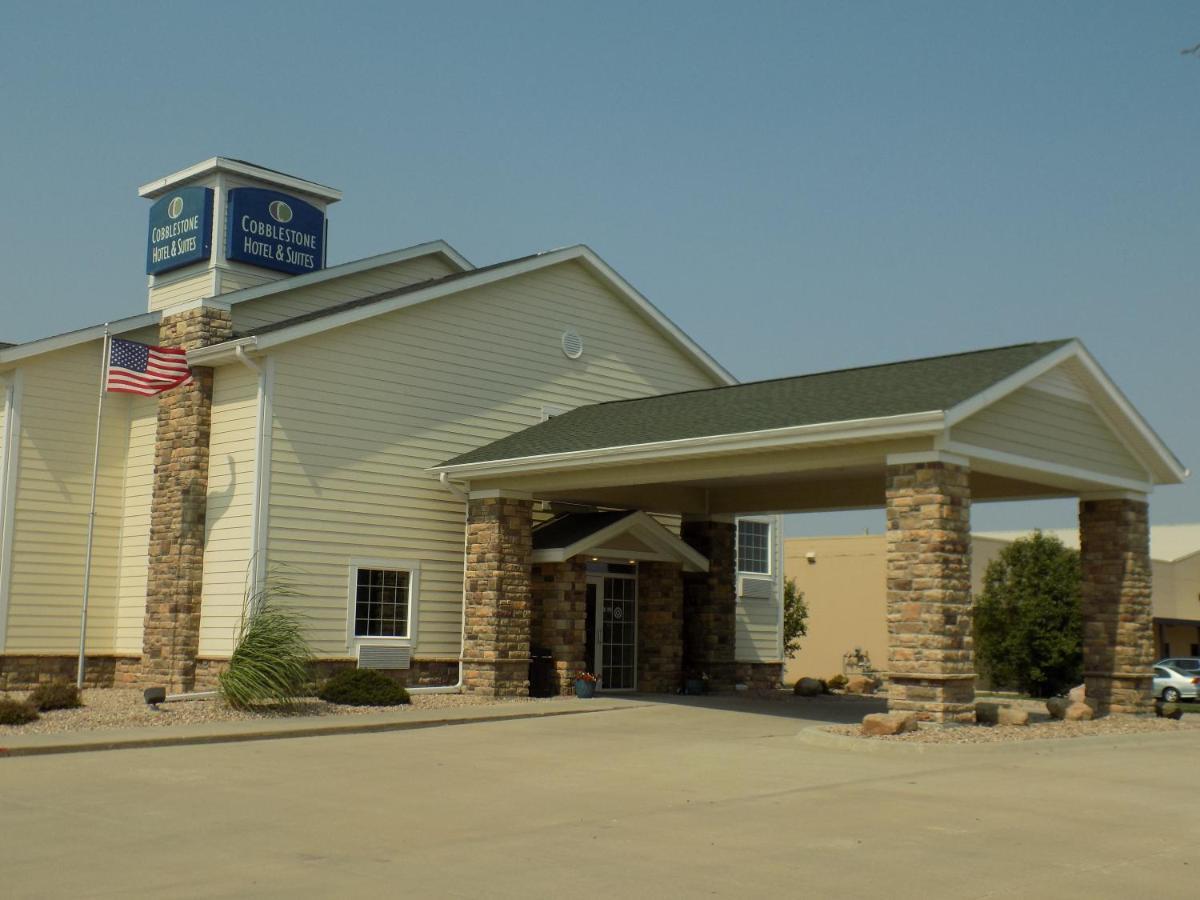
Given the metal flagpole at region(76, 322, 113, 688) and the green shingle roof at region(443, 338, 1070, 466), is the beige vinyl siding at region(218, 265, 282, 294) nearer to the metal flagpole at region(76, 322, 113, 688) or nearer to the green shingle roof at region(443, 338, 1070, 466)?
the metal flagpole at region(76, 322, 113, 688)

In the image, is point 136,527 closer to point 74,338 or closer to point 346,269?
point 74,338

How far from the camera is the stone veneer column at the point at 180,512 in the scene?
70.0 feet

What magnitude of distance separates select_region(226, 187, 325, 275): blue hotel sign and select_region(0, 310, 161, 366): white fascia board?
209 centimetres

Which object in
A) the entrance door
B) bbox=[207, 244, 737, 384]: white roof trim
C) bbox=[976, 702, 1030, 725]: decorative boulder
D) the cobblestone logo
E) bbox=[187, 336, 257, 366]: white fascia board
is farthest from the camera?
the cobblestone logo

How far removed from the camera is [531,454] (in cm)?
2166

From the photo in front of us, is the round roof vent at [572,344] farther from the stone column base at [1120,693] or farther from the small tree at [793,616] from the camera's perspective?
the small tree at [793,616]

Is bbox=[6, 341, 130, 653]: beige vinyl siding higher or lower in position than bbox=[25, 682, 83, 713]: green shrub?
higher

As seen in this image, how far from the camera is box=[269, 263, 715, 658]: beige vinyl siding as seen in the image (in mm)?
21359

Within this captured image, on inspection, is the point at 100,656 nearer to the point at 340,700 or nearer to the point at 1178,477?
the point at 340,700

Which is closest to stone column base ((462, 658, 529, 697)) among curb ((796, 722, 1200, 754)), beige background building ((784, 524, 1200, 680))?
curb ((796, 722, 1200, 754))

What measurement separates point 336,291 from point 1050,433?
46.3 feet

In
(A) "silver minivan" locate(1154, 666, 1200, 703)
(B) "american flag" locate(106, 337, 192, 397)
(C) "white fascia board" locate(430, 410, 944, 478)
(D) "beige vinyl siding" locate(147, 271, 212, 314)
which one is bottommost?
(A) "silver minivan" locate(1154, 666, 1200, 703)

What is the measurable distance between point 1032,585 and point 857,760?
1886cm

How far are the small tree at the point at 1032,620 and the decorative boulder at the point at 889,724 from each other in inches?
647
